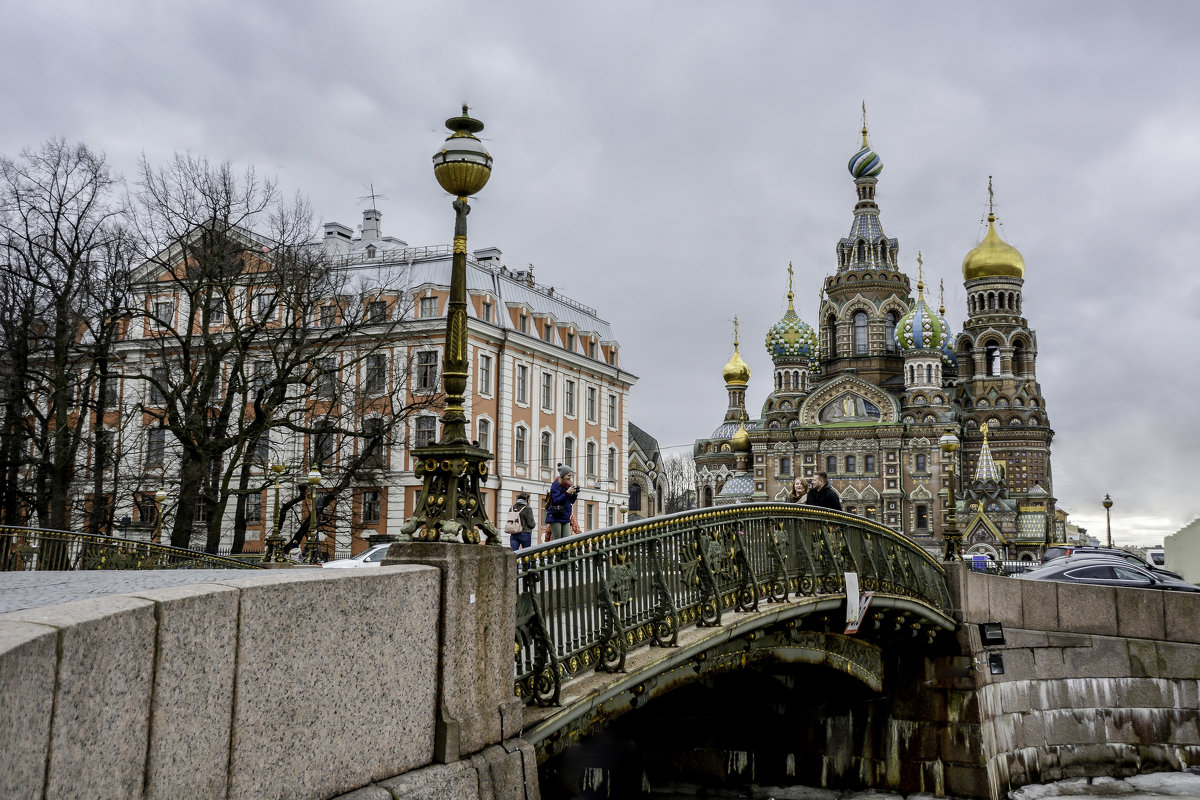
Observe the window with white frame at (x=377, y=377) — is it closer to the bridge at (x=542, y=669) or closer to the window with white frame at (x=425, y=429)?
the window with white frame at (x=425, y=429)

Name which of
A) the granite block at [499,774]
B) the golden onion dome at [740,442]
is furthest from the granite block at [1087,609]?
the golden onion dome at [740,442]

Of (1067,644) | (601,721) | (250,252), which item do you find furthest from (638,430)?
(601,721)

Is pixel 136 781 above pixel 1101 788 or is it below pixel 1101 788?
above

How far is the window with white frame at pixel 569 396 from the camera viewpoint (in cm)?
4456

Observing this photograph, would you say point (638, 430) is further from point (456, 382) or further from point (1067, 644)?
point (456, 382)

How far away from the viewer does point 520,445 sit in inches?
1618

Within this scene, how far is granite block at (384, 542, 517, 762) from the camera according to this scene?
6.14m

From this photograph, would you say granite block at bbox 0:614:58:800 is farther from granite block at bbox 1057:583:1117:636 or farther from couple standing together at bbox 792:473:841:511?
granite block at bbox 1057:583:1117:636

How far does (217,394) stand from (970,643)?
87.5ft

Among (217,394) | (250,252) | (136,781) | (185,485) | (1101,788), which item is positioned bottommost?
(1101,788)

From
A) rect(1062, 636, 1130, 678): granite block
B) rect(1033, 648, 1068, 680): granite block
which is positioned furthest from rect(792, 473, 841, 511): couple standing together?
rect(1062, 636, 1130, 678): granite block

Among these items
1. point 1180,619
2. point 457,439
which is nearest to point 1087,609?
point 1180,619

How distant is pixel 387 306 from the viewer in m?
30.1

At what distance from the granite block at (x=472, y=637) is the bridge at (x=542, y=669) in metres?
0.01
